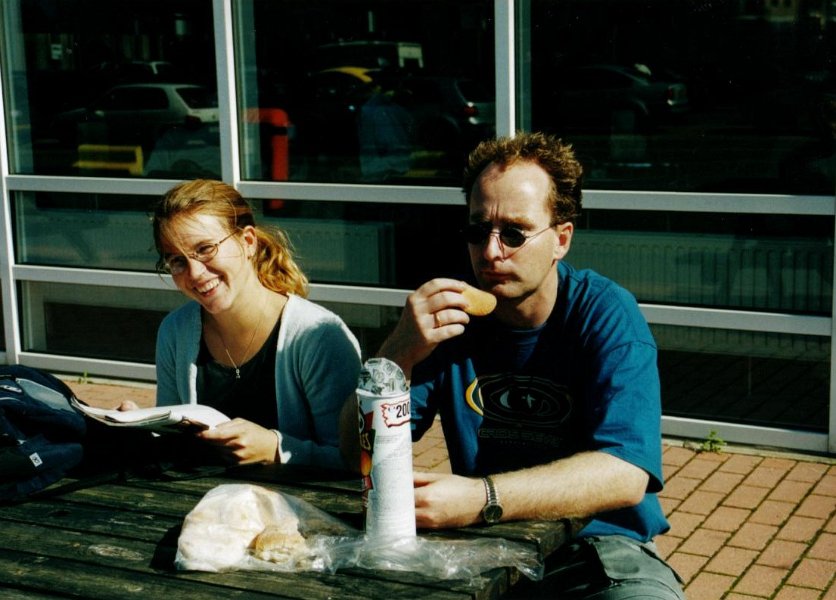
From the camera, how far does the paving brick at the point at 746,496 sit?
193 inches

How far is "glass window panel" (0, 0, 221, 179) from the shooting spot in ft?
22.3

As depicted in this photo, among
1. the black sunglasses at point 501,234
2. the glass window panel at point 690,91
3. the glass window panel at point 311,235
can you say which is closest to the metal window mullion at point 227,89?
the glass window panel at point 311,235

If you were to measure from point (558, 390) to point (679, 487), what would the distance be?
2.59m

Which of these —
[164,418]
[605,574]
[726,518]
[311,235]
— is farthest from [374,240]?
[605,574]

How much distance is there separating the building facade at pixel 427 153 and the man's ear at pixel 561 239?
2.83 metres

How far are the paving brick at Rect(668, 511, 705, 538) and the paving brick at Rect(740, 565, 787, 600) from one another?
0.40m

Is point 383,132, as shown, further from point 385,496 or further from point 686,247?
point 385,496

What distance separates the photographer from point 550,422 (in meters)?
2.74

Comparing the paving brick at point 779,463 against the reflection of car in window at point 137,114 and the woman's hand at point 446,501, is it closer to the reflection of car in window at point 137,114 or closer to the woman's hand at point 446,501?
the woman's hand at point 446,501

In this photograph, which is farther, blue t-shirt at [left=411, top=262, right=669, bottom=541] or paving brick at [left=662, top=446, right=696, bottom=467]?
paving brick at [left=662, top=446, right=696, bottom=467]

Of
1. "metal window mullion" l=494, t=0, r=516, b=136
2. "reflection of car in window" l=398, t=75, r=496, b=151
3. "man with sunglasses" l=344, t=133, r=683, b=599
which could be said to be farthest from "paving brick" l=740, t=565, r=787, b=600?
"reflection of car in window" l=398, t=75, r=496, b=151

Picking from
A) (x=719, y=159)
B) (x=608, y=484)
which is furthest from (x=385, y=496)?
(x=719, y=159)

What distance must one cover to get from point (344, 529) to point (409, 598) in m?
0.35

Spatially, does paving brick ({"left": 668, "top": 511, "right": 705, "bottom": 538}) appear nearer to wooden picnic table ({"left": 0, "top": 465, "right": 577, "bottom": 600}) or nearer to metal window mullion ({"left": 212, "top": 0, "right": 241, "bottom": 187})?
wooden picnic table ({"left": 0, "top": 465, "right": 577, "bottom": 600})
